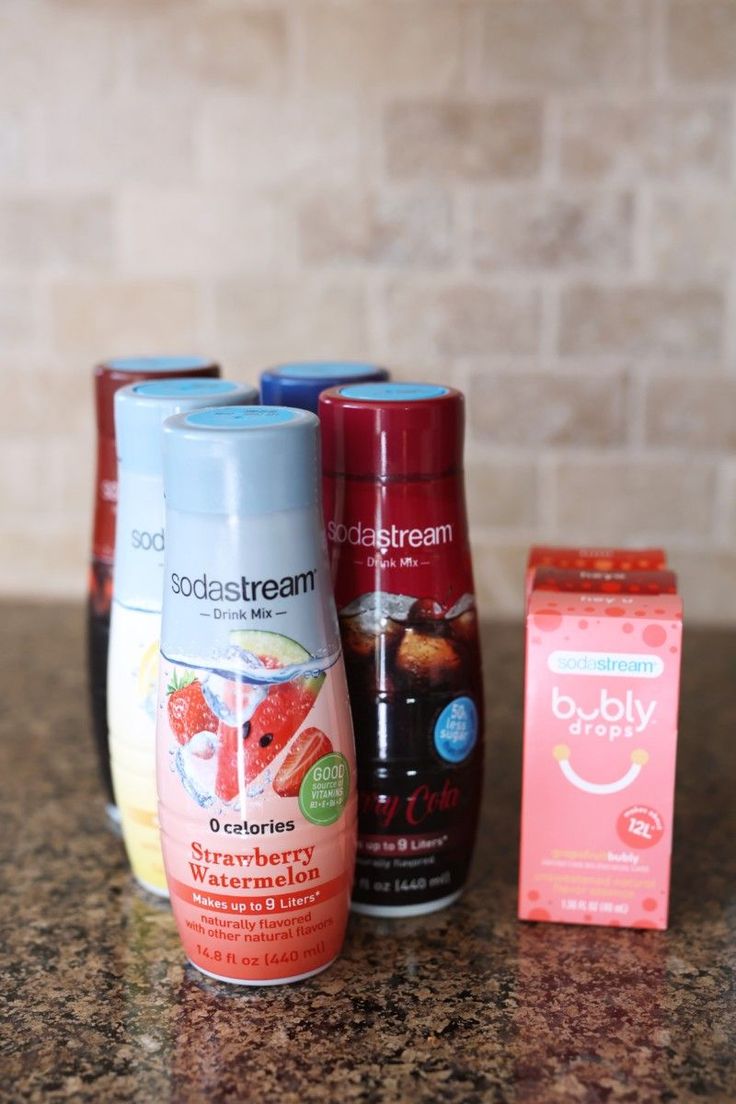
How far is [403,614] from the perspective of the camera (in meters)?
0.71

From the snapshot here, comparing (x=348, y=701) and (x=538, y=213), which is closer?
(x=348, y=701)

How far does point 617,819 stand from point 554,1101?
18 centimetres

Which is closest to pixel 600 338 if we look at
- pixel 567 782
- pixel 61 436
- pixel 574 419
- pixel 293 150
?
pixel 574 419

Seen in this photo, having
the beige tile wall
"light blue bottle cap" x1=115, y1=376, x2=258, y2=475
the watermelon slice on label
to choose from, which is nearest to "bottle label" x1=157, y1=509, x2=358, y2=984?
the watermelon slice on label

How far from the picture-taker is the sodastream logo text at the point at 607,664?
696mm

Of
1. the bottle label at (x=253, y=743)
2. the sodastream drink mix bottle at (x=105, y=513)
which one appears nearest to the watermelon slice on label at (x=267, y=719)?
the bottle label at (x=253, y=743)

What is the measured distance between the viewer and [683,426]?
57.4 inches

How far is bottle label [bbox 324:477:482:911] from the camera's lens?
2.31ft

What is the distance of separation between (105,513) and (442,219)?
29.6 inches

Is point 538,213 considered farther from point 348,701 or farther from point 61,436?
point 348,701

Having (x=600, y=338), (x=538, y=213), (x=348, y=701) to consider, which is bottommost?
(x=348, y=701)

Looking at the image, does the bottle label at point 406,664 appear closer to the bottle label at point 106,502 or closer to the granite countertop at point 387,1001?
the granite countertop at point 387,1001

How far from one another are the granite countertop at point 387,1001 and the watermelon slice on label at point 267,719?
0.13m

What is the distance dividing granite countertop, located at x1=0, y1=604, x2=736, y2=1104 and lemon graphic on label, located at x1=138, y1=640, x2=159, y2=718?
0.13 meters
